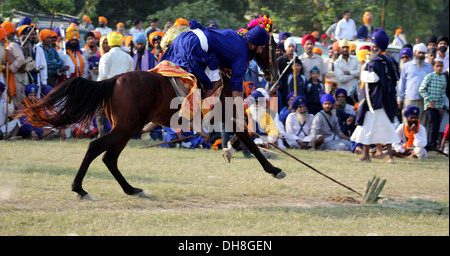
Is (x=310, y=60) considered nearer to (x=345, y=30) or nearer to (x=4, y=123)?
(x=345, y=30)

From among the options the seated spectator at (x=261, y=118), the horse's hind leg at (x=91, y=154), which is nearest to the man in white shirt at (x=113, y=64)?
the seated spectator at (x=261, y=118)

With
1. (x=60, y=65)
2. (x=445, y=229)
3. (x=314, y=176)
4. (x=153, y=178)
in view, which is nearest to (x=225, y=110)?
(x=153, y=178)

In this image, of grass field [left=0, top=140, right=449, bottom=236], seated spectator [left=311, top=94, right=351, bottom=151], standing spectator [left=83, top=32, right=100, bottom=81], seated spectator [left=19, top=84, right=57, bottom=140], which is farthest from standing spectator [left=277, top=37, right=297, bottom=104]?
seated spectator [left=19, top=84, right=57, bottom=140]

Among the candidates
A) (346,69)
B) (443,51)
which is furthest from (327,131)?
(443,51)

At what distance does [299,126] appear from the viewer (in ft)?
44.5

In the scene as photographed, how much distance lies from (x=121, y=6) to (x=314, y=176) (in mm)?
15780

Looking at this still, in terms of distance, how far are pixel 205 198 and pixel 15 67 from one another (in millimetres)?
6313

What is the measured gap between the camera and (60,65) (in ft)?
44.0

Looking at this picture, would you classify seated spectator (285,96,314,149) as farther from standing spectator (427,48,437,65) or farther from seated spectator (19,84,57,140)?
seated spectator (19,84,57,140)

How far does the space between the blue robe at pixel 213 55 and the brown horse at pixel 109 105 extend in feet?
1.36

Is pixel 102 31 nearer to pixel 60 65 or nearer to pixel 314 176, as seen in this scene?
pixel 60 65

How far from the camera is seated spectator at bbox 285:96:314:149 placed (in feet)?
44.1

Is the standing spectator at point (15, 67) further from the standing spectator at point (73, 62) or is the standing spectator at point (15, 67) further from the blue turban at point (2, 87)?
the standing spectator at point (73, 62)

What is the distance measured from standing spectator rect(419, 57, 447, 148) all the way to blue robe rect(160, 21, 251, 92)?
713 centimetres
